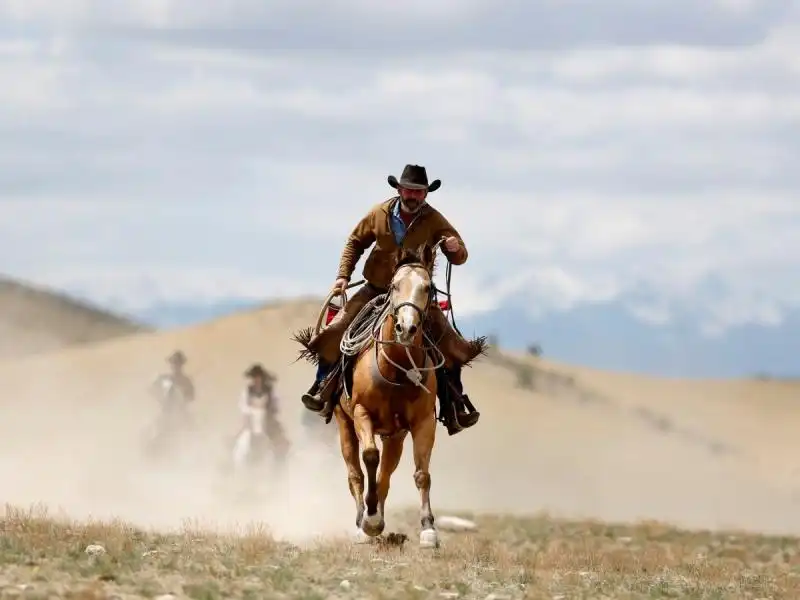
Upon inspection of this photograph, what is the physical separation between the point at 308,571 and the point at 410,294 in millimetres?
3302

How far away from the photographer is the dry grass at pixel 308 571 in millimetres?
15453

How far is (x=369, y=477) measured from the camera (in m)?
20.0

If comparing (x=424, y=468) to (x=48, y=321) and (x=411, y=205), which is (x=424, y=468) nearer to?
(x=411, y=205)

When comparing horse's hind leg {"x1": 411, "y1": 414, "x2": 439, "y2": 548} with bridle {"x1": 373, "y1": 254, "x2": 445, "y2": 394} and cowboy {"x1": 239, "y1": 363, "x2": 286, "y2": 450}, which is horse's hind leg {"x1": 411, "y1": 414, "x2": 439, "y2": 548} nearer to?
bridle {"x1": 373, "y1": 254, "x2": 445, "y2": 394}

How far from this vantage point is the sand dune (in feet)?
114

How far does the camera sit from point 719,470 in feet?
213

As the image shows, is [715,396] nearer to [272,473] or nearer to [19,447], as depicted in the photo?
[19,447]

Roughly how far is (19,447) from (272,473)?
51.2ft

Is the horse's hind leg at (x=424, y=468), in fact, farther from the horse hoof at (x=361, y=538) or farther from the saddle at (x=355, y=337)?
the saddle at (x=355, y=337)

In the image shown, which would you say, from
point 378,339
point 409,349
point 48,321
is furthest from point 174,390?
point 48,321

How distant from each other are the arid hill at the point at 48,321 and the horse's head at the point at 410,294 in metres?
80.8

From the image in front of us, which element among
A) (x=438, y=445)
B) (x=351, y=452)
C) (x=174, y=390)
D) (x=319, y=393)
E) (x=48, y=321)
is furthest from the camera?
(x=48, y=321)

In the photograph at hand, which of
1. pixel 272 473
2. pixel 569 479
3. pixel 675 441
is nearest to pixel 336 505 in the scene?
pixel 272 473

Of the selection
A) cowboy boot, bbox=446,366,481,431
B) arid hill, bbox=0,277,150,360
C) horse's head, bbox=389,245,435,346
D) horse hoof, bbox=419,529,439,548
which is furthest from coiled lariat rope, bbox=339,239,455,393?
arid hill, bbox=0,277,150,360
